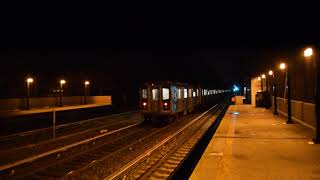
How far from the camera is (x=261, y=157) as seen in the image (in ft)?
29.2

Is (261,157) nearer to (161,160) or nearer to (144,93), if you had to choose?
(161,160)

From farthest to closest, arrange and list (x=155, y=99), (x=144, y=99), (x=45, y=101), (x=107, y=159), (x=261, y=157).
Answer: (x=45, y=101)
(x=144, y=99)
(x=155, y=99)
(x=107, y=159)
(x=261, y=157)

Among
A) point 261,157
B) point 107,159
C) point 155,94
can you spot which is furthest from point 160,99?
point 261,157

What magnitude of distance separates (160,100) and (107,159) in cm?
962

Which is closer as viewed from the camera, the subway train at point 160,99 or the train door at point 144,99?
the subway train at point 160,99

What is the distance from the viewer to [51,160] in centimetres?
1069

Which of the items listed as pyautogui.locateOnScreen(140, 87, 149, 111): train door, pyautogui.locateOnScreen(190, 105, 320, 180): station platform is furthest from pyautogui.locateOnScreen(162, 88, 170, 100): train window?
pyautogui.locateOnScreen(190, 105, 320, 180): station platform

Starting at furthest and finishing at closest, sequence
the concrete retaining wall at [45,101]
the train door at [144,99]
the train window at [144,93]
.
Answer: the concrete retaining wall at [45,101] < the train window at [144,93] < the train door at [144,99]

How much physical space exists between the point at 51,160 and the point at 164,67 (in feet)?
243

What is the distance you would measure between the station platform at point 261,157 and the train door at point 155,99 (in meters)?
7.13

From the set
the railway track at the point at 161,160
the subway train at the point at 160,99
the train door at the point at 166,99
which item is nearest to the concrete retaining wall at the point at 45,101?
the subway train at the point at 160,99

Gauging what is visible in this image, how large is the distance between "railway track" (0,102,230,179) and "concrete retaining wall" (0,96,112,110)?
23.5 metres

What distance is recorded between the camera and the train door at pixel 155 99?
20.2m

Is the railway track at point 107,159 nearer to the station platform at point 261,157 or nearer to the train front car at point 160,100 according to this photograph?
the station platform at point 261,157
